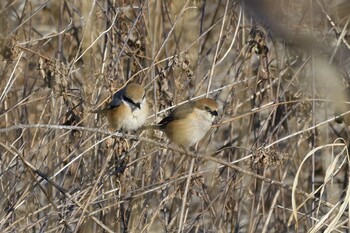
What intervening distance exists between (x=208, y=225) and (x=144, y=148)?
26.8 inches

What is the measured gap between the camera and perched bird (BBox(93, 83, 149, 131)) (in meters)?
3.26

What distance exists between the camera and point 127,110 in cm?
348

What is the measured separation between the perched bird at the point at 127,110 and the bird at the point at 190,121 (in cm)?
12

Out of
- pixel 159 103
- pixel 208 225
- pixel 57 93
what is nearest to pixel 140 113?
pixel 159 103

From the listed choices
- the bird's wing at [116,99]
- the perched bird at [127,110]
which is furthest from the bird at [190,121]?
the bird's wing at [116,99]

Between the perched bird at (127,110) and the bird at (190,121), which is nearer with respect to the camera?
the perched bird at (127,110)

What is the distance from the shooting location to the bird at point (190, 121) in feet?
11.1

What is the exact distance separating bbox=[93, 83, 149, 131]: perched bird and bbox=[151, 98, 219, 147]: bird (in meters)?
0.12

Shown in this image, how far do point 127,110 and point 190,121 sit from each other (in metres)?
0.35

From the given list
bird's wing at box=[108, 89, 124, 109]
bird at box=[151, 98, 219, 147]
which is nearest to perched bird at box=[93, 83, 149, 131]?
bird's wing at box=[108, 89, 124, 109]

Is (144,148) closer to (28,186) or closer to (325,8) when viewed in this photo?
(28,186)

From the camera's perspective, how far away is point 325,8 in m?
0.93

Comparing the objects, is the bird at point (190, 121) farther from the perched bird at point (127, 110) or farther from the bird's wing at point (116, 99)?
the bird's wing at point (116, 99)

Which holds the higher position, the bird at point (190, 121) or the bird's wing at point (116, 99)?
the bird's wing at point (116, 99)
